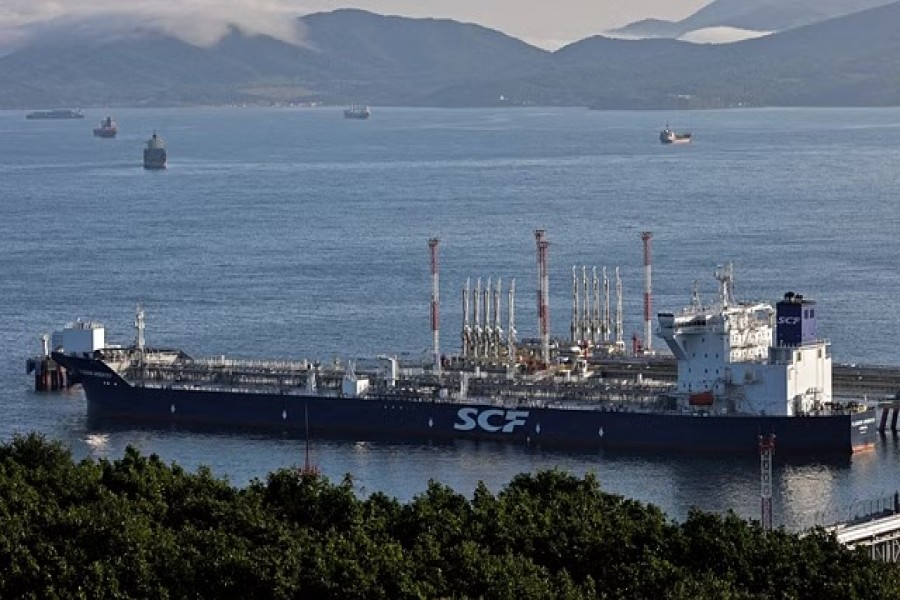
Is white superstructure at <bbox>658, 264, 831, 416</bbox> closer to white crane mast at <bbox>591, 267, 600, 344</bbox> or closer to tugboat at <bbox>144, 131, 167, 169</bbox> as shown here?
white crane mast at <bbox>591, 267, 600, 344</bbox>

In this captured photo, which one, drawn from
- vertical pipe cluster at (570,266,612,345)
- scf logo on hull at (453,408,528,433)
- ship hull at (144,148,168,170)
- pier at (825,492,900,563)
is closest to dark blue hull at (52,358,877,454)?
scf logo on hull at (453,408,528,433)

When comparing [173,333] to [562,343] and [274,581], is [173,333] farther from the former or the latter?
[274,581]

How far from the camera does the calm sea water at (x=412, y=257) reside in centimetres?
4250

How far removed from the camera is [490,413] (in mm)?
45094

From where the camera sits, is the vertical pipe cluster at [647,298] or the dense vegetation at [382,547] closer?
the dense vegetation at [382,547]

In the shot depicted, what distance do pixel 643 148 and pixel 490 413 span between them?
320ft

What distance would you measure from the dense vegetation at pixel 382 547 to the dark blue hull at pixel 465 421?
42.8 ft

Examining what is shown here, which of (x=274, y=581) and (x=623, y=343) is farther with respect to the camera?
(x=623, y=343)

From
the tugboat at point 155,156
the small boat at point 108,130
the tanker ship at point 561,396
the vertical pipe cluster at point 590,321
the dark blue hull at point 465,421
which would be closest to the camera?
the dark blue hull at point 465,421

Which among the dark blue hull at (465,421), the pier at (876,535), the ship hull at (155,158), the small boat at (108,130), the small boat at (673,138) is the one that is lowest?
the pier at (876,535)

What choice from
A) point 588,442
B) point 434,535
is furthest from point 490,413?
point 434,535

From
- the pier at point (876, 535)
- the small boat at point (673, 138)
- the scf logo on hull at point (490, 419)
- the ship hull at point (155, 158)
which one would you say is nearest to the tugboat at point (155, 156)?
the ship hull at point (155, 158)

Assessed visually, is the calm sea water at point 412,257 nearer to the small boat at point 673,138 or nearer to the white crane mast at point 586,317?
the white crane mast at point 586,317

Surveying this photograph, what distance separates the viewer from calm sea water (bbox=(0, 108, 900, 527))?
4250cm
